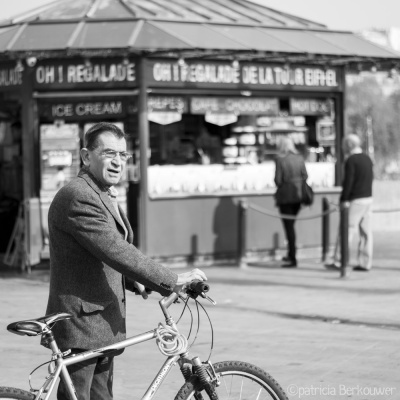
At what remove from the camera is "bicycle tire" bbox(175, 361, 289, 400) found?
4664mm

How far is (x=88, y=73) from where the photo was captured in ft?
45.1

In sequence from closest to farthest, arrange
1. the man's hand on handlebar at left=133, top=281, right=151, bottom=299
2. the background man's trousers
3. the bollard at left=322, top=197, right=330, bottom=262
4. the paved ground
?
1. the man's hand on handlebar at left=133, top=281, right=151, bottom=299
2. the paved ground
3. the background man's trousers
4. the bollard at left=322, top=197, right=330, bottom=262

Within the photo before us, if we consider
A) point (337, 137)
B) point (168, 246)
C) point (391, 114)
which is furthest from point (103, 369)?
point (391, 114)

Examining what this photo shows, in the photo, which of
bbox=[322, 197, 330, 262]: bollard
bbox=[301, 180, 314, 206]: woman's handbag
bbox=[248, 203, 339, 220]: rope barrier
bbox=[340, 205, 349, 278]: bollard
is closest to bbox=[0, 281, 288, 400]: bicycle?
bbox=[340, 205, 349, 278]: bollard

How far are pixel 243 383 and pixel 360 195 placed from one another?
8.69 m

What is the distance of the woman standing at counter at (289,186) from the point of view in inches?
543

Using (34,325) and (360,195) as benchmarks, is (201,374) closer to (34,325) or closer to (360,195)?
(34,325)

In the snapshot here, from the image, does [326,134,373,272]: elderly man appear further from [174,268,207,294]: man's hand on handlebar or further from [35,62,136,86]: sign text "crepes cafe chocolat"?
[174,268,207,294]: man's hand on handlebar

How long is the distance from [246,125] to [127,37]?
108 inches

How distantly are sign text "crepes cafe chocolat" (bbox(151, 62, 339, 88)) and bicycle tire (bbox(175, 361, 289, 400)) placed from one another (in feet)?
30.8

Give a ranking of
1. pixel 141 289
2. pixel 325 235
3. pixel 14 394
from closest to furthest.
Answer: pixel 14 394
pixel 141 289
pixel 325 235

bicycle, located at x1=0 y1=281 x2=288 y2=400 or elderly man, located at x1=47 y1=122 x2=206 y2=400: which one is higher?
elderly man, located at x1=47 y1=122 x2=206 y2=400

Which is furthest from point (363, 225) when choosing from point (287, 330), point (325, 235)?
point (287, 330)

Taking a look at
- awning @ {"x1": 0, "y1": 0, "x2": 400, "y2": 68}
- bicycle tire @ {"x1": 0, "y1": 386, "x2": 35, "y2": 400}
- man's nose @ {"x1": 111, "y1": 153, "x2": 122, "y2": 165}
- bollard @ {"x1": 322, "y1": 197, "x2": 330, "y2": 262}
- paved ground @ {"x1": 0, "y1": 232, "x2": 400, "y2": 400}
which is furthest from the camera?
bollard @ {"x1": 322, "y1": 197, "x2": 330, "y2": 262}
